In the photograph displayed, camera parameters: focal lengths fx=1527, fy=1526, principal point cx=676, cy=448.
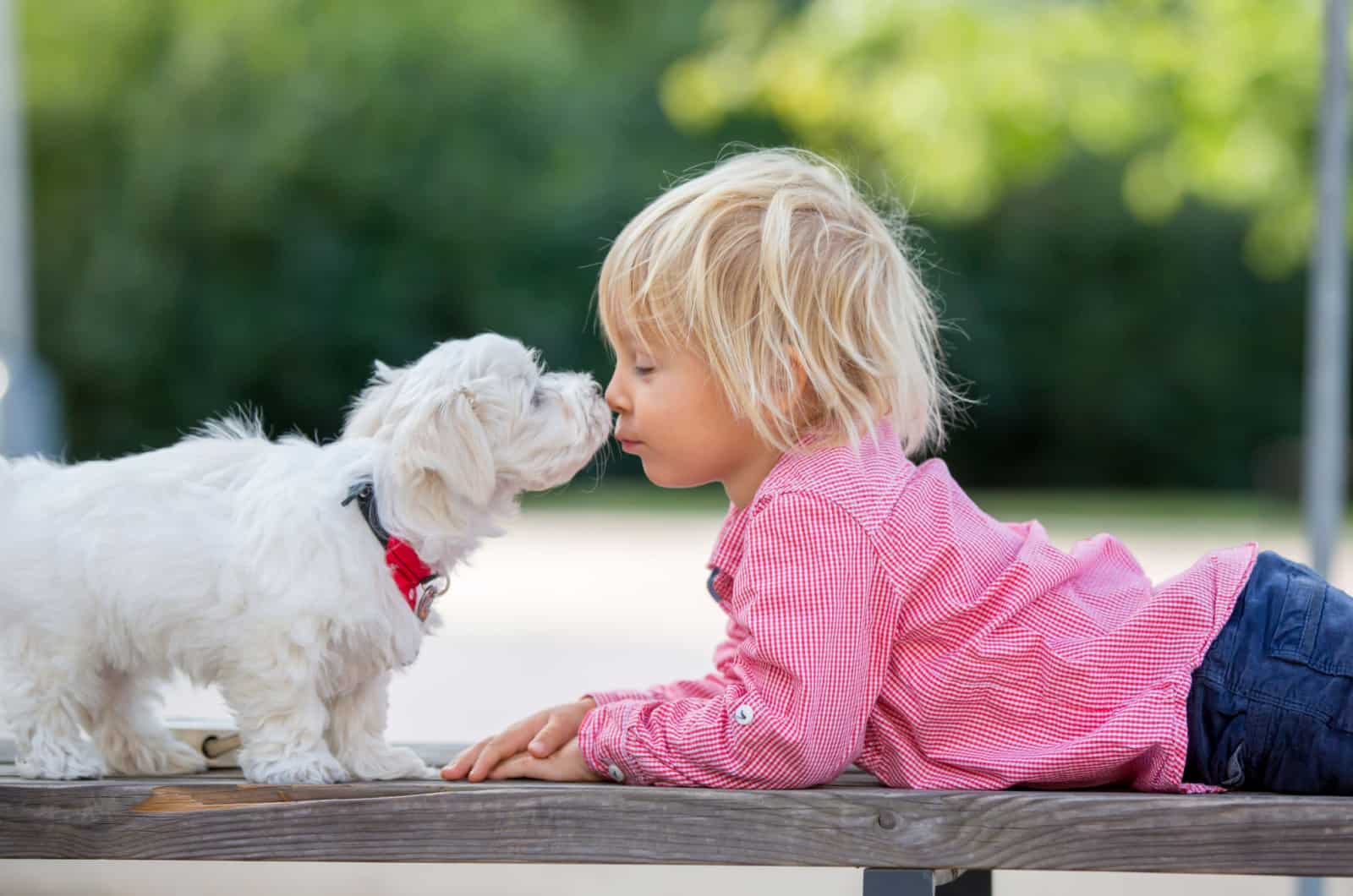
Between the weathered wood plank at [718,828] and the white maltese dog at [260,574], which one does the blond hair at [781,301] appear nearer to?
the white maltese dog at [260,574]

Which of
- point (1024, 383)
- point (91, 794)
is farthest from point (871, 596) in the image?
point (1024, 383)

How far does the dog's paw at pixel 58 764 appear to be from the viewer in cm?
274

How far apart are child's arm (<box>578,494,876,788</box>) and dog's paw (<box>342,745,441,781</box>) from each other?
1.30ft

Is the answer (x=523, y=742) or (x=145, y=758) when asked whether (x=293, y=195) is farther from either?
(x=523, y=742)

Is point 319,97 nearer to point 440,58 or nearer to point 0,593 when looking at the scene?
point 440,58

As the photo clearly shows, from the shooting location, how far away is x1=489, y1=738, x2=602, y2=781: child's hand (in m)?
2.77

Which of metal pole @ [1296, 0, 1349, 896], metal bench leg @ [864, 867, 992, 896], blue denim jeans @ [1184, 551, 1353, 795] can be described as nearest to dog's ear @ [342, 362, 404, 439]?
metal bench leg @ [864, 867, 992, 896]

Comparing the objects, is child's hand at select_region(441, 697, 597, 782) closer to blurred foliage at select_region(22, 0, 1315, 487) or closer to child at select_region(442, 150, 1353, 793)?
child at select_region(442, 150, 1353, 793)

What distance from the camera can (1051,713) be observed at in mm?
2738

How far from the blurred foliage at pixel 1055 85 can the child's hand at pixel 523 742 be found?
35.7ft

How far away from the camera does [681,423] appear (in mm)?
2941

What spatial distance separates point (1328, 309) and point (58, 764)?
3474mm

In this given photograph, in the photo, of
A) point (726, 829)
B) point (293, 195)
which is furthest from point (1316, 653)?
point (293, 195)

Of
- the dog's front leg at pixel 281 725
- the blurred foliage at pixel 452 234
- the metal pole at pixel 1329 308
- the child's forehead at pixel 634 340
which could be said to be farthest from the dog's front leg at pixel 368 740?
the blurred foliage at pixel 452 234
